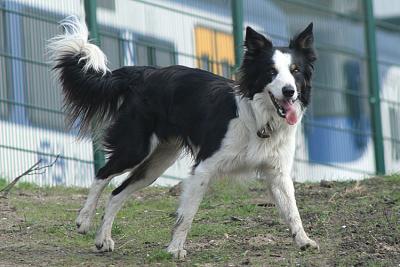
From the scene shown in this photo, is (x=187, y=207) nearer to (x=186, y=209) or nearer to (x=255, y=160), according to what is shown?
(x=186, y=209)

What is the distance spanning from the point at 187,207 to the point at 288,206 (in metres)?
0.76

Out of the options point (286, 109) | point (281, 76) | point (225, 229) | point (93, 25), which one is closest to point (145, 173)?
point (225, 229)

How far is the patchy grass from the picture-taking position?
7648 mm

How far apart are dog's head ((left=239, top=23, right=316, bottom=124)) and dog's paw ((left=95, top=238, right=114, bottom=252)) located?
152 centimetres

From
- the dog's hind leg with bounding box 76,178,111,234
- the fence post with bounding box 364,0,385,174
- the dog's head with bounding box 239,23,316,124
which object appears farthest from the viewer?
the fence post with bounding box 364,0,385,174

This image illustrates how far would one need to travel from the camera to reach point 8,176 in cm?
1159

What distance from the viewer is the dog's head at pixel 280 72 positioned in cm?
772

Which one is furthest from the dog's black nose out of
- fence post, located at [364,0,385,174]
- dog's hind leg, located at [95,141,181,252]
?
fence post, located at [364,0,385,174]

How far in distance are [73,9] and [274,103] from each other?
490 centimetres

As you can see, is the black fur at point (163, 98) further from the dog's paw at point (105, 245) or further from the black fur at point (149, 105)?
the dog's paw at point (105, 245)

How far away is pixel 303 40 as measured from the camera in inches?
318

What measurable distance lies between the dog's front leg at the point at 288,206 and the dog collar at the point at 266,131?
0.36m

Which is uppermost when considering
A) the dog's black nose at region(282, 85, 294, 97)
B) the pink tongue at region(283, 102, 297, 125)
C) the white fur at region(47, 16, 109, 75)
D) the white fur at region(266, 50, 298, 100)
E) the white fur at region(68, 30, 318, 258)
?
the white fur at region(47, 16, 109, 75)

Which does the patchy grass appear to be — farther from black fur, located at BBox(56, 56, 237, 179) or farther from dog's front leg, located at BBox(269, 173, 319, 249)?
black fur, located at BBox(56, 56, 237, 179)
